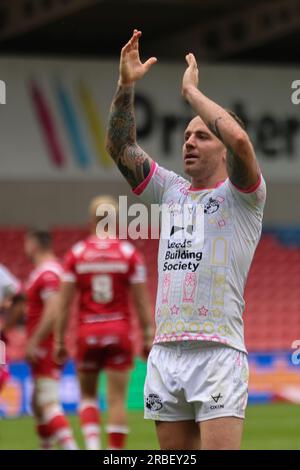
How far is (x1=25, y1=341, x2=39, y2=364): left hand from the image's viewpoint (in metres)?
9.84

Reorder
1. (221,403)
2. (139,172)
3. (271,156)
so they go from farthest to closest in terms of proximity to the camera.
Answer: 1. (271,156)
2. (139,172)
3. (221,403)

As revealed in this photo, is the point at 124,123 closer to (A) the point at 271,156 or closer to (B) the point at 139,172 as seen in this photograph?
(B) the point at 139,172

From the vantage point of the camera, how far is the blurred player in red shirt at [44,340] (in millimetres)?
9445

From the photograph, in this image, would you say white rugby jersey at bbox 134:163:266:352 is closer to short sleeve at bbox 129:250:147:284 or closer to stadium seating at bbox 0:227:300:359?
short sleeve at bbox 129:250:147:284

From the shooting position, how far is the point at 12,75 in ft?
62.4

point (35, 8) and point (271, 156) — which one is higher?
point (35, 8)

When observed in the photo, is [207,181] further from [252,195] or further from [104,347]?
[104,347]

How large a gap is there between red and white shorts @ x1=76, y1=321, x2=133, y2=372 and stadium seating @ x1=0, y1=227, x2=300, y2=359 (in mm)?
8593

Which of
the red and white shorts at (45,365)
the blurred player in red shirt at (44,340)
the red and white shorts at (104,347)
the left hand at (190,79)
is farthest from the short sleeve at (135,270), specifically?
the left hand at (190,79)

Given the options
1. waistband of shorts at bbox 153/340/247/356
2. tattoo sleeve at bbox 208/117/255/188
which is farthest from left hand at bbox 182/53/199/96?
waistband of shorts at bbox 153/340/247/356

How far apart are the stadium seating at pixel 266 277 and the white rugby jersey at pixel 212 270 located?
12.9 meters

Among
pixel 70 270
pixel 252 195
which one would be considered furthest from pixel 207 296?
pixel 70 270

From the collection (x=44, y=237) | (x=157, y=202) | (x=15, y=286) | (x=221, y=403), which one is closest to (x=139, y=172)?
(x=157, y=202)
